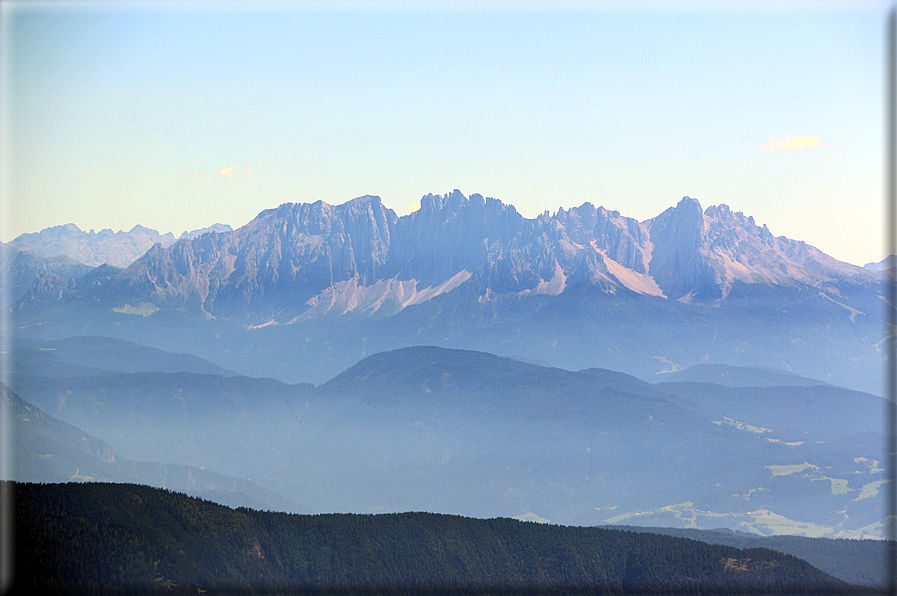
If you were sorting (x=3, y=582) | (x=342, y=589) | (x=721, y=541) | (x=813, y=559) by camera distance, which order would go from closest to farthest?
1. (x=3, y=582)
2. (x=342, y=589)
3. (x=813, y=559)
4. (x=721, y=541)

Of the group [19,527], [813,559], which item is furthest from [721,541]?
[19,527]

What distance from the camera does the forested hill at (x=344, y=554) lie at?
75837 millimetres

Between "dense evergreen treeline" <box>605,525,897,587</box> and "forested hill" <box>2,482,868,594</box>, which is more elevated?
"forested hill" <box>2,482,868,594</box>

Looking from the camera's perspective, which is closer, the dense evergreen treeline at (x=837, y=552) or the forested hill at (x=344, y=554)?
the forested hill at (x=344, y=554)

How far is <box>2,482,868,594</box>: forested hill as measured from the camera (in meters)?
75.8

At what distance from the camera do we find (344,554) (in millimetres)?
96938

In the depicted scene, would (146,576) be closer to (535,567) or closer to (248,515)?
(248,515)

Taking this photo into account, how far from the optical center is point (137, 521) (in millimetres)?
85312

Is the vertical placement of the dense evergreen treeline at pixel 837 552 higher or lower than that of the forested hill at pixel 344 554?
lower

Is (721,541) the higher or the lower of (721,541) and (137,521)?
the lower

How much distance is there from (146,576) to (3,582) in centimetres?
5636

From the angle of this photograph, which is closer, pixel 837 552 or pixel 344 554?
pixel 344 554

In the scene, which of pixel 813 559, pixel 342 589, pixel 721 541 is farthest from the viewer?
pixel 721 541

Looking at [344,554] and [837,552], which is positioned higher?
[344,554]
